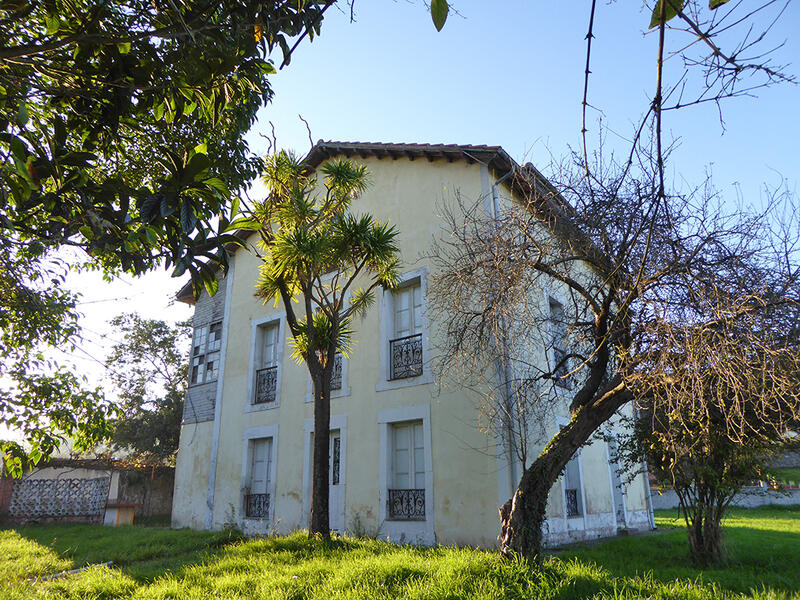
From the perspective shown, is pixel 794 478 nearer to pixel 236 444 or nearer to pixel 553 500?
pixel 553 500

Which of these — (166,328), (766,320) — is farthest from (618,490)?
(166,328)

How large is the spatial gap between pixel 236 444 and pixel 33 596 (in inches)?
288

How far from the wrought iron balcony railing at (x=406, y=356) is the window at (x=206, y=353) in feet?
19.9

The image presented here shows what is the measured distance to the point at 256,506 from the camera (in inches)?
486

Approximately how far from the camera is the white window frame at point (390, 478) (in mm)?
9453

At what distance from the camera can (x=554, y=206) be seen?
21.3ft

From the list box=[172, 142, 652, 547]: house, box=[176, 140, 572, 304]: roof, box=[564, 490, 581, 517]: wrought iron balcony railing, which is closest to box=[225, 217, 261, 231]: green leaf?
box=[172, 142, 652, 547]: house

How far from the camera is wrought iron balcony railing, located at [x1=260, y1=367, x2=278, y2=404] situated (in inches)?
512

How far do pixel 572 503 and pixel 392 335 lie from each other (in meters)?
4.80

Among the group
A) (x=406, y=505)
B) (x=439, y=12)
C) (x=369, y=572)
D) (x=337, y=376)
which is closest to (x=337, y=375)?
(x=337, y=376)

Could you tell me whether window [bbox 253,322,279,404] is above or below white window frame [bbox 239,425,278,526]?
above

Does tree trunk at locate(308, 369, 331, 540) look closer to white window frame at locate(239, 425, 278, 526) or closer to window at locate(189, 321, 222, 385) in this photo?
white window frame at locate(239, 425, 278, 526)

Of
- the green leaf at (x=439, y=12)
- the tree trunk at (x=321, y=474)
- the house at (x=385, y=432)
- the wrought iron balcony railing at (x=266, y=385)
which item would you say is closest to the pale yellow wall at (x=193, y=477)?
the house at (x=385, y=432)

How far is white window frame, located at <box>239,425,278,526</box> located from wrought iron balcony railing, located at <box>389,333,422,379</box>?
3507 mm
